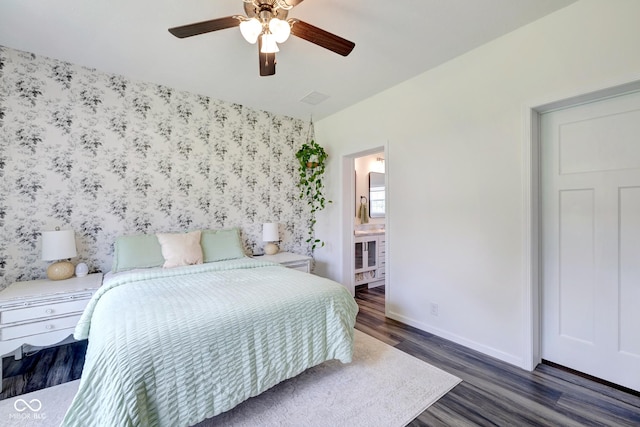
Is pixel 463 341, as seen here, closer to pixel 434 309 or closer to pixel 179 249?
pixel 434 309

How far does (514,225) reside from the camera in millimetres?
2133

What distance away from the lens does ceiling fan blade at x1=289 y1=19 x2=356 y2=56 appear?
1600 millimetres

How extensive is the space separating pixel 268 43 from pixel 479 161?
6.19 feet

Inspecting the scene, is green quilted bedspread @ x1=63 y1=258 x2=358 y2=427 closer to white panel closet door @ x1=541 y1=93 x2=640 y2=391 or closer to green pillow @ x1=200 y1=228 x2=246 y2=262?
green pillow @ x1=200 y1=228 x2=246 y2=262

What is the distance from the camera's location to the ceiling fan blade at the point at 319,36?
1600mm

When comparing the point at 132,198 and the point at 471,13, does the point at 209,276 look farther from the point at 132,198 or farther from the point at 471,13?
the point at 471,13

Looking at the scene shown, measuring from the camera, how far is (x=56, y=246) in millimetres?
2230

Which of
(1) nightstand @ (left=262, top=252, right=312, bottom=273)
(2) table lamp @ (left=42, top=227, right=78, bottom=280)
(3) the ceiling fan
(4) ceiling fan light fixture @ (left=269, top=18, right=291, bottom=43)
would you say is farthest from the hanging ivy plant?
(2) table lamp @ (left=42, top=227, right=78, bottom=280)

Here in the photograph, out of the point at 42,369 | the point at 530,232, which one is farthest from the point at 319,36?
the point at 42,369

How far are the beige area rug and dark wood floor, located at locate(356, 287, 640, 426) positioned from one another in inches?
4.1

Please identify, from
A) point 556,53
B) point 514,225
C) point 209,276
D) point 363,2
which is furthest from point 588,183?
point 209,276

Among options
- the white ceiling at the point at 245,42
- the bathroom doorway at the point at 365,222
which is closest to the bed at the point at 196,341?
the bathroom doorway at the point at 365,222

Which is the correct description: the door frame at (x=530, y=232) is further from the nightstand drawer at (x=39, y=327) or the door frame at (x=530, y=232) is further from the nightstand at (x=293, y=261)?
the nightstand drawer at (x=39, y=327)

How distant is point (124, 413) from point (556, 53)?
3204 millimetres
